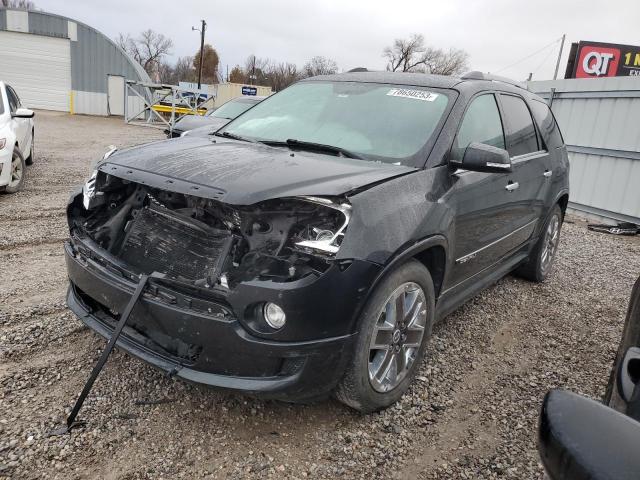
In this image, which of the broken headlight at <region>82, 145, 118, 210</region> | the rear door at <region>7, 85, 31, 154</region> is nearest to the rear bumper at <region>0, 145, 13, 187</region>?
the rear door at <region>7, 85, 31, 154</region>

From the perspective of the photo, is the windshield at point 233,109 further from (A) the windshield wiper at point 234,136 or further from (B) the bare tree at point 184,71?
(B) the bare tree at point 184,71

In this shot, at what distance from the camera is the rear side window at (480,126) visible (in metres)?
3.05

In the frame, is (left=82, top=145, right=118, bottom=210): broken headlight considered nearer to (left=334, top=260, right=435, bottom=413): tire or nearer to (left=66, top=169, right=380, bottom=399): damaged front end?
(left=66, top=169, right=380, bottom=399): damaged front end

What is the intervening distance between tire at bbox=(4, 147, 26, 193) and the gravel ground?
3369mm

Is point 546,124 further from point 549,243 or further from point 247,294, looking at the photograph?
point 247,294

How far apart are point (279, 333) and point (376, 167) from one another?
1062 millimetres

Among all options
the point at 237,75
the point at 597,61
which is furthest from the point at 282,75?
the point at 597,61

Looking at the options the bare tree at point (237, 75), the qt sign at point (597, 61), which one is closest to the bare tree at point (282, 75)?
the bare tree at point (237, 75)

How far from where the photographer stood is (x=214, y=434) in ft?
7.93

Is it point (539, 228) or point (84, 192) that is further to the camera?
point (539, 228)

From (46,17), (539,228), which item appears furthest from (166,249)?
(46,17)

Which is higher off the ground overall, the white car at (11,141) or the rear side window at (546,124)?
the rear side window at (546,124)

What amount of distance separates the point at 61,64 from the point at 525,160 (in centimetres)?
3003

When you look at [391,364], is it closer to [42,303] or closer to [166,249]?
[166,249]
